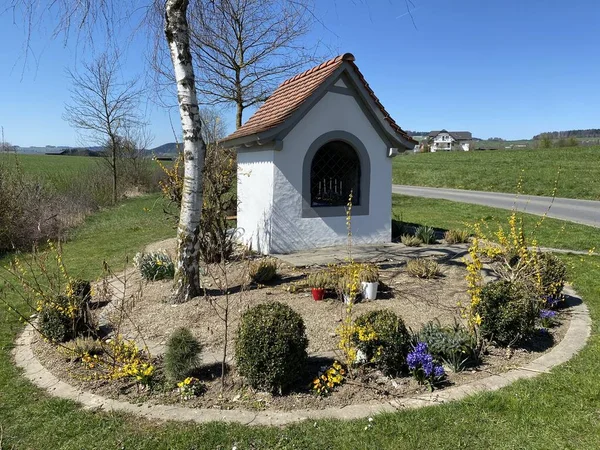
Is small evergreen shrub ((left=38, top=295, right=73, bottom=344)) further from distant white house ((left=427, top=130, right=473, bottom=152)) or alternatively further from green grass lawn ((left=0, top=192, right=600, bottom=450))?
distant white house ((left=427, top=130, right=473, bottom=152))

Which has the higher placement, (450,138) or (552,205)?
(450,138)

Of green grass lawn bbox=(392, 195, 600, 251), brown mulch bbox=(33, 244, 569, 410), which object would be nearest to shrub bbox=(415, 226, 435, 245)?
green grass lawn bbox=(392, 195, 600, 251)

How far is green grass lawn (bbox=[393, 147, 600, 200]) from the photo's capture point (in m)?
22.9

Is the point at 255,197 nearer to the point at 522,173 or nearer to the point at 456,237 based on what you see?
the point at 456,237

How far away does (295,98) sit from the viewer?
355 inches

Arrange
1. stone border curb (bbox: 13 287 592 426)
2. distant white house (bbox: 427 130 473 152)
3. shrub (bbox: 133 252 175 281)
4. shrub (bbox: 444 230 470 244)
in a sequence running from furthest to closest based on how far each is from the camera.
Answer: distant white house (bbox: 427 130 473 152) → shrub (bbox: 444 230 470 244) → shrub (bbox: 133 252 175 281) → stone border curb (bbox: 13 287 592 426)

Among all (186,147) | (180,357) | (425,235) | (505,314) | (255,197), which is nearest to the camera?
(180,357)

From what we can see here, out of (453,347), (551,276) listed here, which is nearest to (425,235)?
Result: (551,276)

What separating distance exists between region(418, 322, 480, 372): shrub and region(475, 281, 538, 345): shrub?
1.11 ft

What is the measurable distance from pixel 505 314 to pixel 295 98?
20.6 ft

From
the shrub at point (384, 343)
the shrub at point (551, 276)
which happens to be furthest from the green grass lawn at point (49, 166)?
the shrub at point (551, 276)

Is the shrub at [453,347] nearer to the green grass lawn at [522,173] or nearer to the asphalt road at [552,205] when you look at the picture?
the asphalt road at [552,205]

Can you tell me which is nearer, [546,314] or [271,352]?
[271,352]

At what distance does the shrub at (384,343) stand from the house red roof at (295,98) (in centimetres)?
526
